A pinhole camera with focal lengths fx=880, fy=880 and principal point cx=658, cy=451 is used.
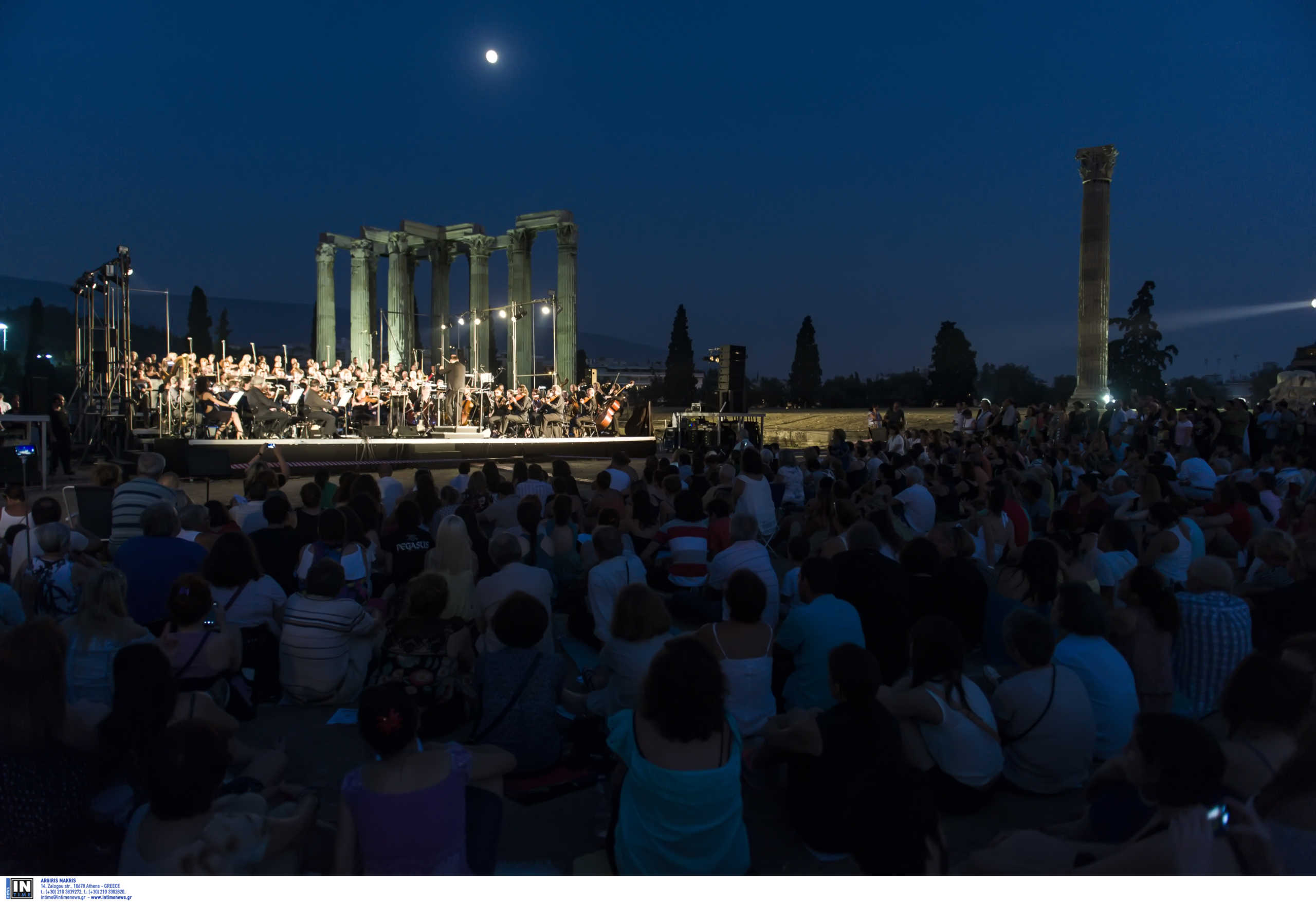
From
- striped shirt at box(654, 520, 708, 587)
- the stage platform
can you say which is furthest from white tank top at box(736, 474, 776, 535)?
the stage platform

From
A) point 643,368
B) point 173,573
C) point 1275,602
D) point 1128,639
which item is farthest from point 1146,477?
point 643,368

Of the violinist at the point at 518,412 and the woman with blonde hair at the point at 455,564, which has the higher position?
the violinist at the point at 518,412

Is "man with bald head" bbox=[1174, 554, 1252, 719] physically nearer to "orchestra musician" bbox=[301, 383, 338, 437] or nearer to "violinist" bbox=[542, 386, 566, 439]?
"orchestra musician" bbox=[301, 383, 338, 437]

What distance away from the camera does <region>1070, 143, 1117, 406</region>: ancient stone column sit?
77.3 ft

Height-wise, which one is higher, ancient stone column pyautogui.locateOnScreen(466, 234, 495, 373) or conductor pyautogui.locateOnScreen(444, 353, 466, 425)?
→ ancient stone column pyautogui.locateOnScreen(466, 234, 495, 373)

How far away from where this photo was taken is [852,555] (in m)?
4.95

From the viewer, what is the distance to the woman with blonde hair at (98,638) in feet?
12.0

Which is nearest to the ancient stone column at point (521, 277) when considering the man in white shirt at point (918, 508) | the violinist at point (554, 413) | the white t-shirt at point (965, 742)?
the violinist at point (554, 413)

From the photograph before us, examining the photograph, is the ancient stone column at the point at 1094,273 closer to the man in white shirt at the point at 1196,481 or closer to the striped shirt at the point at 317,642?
the man in white shirt at the point at 1196,481

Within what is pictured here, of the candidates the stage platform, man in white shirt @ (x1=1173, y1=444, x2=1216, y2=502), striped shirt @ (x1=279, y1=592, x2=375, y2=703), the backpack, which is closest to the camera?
striped shirt @ (x1=279, y1=592, x2=375, y2=703)

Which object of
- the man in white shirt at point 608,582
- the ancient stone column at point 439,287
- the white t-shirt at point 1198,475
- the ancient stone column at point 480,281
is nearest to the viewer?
the man in white shirt at point 608,582

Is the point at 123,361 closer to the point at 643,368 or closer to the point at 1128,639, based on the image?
the point at 1128,639

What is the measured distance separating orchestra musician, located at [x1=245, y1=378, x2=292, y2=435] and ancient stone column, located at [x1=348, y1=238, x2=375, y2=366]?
43.7 ft

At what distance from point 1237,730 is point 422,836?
2512mm
